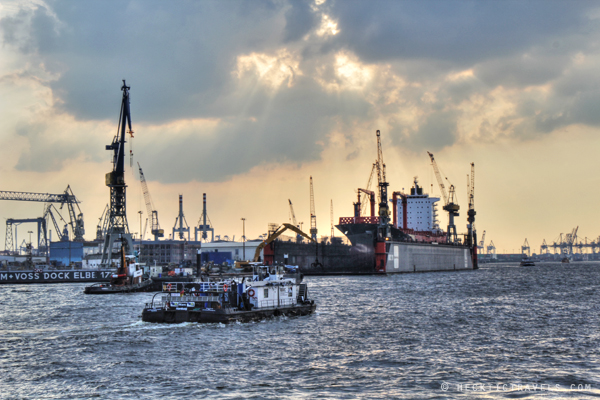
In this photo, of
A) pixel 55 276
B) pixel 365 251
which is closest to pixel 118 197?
pixel 55 276

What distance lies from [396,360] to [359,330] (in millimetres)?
11176

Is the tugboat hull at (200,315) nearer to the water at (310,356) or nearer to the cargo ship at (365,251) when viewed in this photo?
the water at (310,356)

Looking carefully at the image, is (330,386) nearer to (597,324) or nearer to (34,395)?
(34,395)

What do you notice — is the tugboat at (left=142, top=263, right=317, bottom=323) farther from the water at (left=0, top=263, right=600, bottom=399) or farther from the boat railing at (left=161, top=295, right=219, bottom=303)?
the water at (left=0, top=263, right=600, bottom=399)

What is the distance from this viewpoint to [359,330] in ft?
140

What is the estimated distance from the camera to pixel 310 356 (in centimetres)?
3234

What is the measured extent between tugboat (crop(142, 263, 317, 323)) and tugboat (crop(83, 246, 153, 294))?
142 ft


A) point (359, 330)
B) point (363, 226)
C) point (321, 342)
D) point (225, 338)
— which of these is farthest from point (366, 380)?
point (363, 226)

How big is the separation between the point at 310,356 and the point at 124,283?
6023 cm

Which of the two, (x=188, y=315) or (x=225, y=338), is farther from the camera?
(x=188, y=315)

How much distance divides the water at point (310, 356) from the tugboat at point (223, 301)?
1054 mm

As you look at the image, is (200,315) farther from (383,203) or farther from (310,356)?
(383,203)

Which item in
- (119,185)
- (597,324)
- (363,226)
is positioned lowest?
(597,324)

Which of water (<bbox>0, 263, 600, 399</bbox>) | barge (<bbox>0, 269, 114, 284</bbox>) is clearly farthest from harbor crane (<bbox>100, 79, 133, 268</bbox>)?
water (<bbox>0, 263, 600, 399</bbox>)
